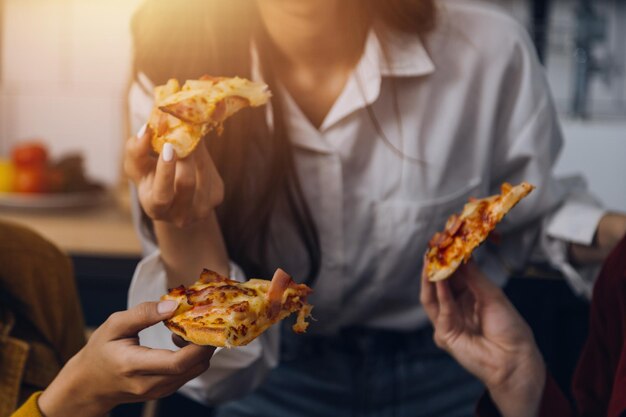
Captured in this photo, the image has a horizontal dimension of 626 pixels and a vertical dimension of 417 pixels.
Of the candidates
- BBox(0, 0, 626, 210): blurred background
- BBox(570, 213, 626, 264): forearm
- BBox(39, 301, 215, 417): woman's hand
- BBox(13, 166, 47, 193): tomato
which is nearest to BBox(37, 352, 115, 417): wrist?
BBox(39, 301, 215, 417): woman's hand

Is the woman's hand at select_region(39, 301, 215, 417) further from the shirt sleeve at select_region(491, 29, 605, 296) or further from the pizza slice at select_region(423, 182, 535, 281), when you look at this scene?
the shirt sleeve at select_region(491, 29, 605, 296)

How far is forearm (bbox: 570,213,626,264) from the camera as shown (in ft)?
3.20

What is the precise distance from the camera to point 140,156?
73 centimetres

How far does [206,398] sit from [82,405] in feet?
1.12

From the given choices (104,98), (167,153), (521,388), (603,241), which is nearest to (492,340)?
(521,388)

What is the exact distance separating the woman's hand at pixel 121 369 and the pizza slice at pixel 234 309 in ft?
0.04

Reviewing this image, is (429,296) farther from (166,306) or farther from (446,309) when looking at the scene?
(166,306)

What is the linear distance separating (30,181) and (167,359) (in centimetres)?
118

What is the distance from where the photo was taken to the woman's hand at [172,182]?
704mm

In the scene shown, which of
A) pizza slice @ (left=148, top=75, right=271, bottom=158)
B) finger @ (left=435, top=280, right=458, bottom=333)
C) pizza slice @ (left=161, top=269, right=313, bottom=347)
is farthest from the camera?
finger @ (left=435, top=280, right=458, bottom=333)

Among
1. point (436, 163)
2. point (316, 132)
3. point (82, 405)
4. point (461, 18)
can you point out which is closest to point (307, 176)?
point (316, 132)

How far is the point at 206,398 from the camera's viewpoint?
3.27ft

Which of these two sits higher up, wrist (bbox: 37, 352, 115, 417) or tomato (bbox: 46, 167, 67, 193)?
wrist (bbox: 37, 352, 115, 417)

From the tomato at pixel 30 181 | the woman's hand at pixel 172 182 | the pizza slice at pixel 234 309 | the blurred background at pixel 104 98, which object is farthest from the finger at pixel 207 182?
the tomato at pixel 30 181
